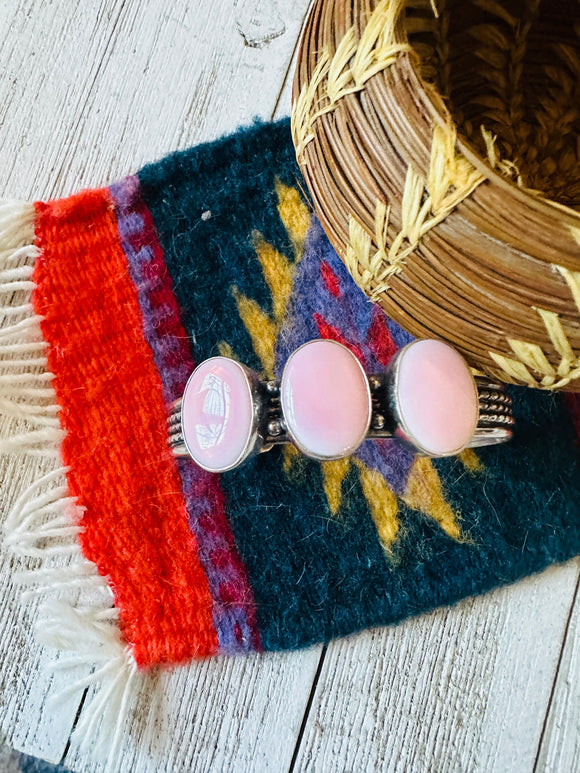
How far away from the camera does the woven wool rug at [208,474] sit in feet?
1.40

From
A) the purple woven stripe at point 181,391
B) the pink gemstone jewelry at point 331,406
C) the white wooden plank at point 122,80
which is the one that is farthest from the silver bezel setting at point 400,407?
the white wooden plank at point 122,80

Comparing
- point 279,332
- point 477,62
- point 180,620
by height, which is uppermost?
point 477,62

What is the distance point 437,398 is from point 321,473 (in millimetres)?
127

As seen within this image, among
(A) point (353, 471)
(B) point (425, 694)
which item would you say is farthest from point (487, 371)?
(B) point (425, 694)

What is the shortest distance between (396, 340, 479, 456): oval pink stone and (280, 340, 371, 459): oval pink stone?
3 centimetres

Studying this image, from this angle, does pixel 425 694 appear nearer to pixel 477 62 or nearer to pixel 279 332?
pixel 279 332

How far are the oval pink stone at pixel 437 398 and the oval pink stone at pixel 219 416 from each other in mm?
89

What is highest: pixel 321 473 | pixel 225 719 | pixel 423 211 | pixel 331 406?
pixel 423 211

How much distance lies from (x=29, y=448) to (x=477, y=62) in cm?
41

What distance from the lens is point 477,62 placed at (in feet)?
1.44

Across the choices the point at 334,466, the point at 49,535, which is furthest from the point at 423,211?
the point at 49,535

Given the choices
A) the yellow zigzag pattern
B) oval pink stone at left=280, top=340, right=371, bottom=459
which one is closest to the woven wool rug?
the yellow zigzag pattern

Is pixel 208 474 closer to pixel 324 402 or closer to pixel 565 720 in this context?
pixel 324 402

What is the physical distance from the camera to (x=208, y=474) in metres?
0.44
